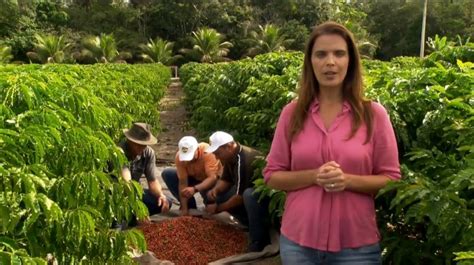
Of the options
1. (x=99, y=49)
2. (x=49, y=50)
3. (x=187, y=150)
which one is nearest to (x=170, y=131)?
(x=187, y=150)

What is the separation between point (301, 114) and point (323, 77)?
174mm

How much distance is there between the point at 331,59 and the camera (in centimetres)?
221

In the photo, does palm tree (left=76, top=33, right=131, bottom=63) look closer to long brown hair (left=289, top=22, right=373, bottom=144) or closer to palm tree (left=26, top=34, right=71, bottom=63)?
palm tree (left=26, top=34, right=71, bottom=63)

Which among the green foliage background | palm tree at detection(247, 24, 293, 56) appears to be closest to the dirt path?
the green foliage background

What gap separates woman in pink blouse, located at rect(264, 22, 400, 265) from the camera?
2217 mm

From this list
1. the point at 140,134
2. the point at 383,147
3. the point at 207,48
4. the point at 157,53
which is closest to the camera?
the point at 383,147

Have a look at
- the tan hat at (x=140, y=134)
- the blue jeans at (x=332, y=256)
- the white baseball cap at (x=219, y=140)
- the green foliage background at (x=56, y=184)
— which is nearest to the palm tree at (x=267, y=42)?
the tan hat at (x=140, y=134)

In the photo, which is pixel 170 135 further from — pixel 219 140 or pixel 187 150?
pixel 219 140

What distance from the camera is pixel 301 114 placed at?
7.54 ft

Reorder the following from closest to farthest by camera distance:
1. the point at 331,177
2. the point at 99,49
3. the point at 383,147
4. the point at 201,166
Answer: the point at 331,177, the point at 383,147, the point at 201,166, the point at 99,49

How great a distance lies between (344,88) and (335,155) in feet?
0.96

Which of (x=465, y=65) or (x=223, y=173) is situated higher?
(x=465, y=65)

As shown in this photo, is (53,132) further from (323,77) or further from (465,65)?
(465,65)

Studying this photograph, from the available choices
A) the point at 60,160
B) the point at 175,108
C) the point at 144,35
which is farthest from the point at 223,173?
the point at 144,35
